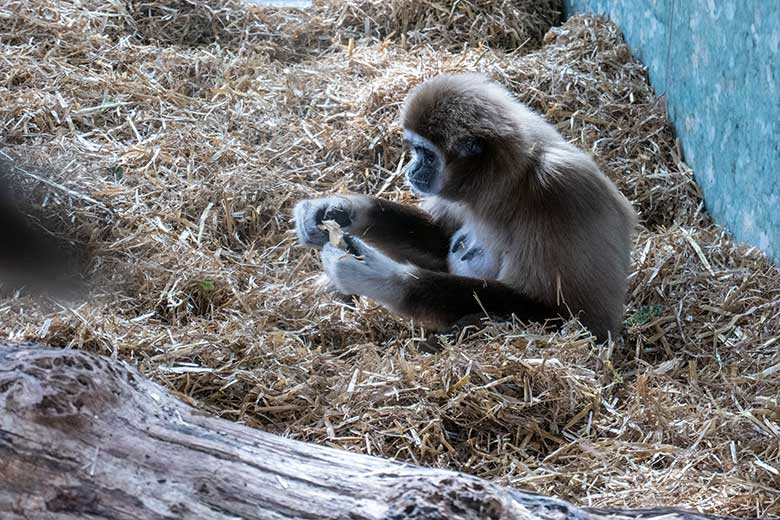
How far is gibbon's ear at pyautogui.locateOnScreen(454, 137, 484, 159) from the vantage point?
5.70m

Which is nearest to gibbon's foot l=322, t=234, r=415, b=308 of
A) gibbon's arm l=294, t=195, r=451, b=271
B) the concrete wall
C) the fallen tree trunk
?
gibbon's arm l=294, t=195, r=451, b=271

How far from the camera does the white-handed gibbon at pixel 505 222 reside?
18.5 feet

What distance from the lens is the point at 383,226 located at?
6469mm

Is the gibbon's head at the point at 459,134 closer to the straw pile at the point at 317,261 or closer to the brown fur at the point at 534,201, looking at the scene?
the brown fur at the point at 534,201

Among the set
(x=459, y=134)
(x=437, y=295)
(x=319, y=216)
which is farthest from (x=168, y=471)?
(x=319, y=216)

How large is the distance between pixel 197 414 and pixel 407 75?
5.02 metres

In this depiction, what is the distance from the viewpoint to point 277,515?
318cm

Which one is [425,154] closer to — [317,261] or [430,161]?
[430,161]

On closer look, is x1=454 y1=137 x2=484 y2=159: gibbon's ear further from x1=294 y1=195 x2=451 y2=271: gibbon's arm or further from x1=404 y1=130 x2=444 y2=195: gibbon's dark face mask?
x1=294 y1=195 x2=451 y2=271: gibbon's arm

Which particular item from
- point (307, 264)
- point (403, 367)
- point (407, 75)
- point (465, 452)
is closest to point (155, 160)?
point (307, 264)

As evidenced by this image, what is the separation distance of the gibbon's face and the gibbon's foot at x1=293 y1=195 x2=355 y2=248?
54 cm

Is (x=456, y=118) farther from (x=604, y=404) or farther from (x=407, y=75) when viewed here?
(x=407, y=75)

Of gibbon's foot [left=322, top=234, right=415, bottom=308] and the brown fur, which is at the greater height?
the brown fur

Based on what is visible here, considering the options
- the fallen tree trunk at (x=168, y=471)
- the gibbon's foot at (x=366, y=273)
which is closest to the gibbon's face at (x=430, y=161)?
the gibbon's foot at (x=366, y=273)
